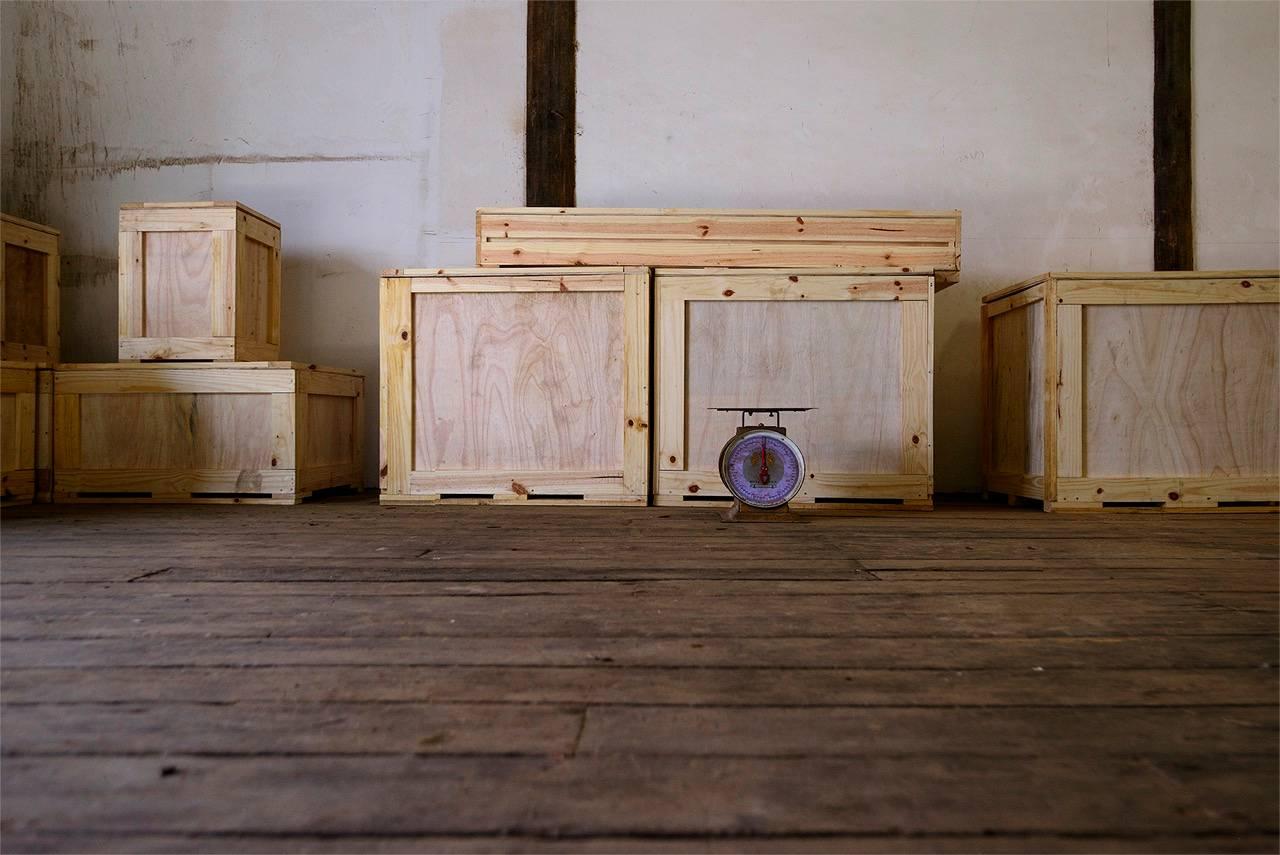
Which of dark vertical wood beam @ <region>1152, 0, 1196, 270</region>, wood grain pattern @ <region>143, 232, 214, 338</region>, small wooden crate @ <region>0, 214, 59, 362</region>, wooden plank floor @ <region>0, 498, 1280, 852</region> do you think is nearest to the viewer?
wooden plank floor @ <region>0, 498, 1280, 852</region>

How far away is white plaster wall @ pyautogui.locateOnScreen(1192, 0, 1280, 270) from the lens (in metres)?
4.41

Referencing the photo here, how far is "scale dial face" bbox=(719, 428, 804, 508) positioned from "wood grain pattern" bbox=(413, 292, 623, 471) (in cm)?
66

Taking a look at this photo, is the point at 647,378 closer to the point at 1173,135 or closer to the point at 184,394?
the point at 184,394

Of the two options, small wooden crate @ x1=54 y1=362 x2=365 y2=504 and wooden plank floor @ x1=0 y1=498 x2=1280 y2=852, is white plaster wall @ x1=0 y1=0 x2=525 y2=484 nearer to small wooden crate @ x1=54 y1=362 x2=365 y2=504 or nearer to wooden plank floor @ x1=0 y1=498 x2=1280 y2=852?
small wooden crate @ x1=54 y1=362 x2=365 y2=504

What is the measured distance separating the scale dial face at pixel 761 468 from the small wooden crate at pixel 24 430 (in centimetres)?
338

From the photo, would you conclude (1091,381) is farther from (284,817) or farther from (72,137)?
(72,137)

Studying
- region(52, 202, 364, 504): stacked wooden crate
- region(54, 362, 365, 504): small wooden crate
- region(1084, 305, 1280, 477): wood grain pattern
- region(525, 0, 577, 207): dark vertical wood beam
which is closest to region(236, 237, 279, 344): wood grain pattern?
region(52, 202, 364, 504): stacked wooden crate

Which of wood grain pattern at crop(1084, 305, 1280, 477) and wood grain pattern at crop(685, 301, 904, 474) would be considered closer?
wood grain pattern at crop(1084, 305, 1280, 477)

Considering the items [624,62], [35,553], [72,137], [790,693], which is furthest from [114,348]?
[790,693]

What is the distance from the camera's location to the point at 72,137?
4.61m

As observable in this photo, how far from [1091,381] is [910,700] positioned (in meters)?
2.98

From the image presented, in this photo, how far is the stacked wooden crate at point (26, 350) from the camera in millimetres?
3570

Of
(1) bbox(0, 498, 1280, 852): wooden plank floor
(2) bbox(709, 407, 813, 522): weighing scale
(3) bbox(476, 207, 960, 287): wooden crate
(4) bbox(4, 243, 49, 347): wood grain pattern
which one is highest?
(3) bbox(476, 207, 960, 287): wooden crate

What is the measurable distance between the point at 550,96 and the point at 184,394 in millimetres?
2644
